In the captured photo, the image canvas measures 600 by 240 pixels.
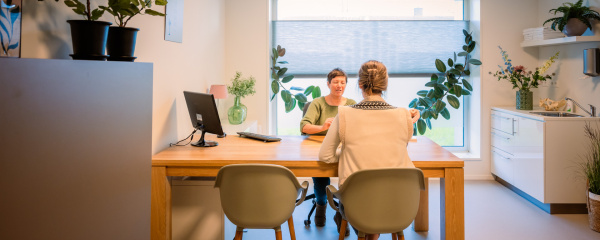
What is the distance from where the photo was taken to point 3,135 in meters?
1.33

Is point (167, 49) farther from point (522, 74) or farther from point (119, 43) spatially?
point (522, 74)

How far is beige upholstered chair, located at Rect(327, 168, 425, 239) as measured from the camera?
7.88ft

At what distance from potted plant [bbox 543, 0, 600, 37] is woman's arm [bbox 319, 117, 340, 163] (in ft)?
10.6

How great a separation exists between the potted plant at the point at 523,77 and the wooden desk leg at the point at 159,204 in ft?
13.0

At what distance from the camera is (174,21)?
3.54 metres

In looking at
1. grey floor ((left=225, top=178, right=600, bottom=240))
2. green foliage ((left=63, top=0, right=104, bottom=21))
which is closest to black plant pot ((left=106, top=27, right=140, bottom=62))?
green foliage ((left=63, top=0, right=104, bottom=21))

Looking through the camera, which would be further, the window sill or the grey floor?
the window sill

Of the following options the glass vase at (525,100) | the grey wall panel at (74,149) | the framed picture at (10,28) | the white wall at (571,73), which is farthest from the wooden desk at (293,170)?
the glass vase at (525,100)

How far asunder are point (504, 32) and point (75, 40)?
497cm

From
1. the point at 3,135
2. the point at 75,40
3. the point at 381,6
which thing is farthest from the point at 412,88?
the point at 3,135

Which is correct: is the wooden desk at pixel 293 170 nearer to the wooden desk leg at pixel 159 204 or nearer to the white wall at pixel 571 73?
the wooden desk leg at pixel 159 204

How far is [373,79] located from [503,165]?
10.7 feet

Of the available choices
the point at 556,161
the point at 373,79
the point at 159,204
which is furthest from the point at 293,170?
the point at 556,161

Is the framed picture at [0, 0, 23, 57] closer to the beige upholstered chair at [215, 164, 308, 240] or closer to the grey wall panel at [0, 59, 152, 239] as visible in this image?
the grey wall panel at [0, 59, 152, 239]
